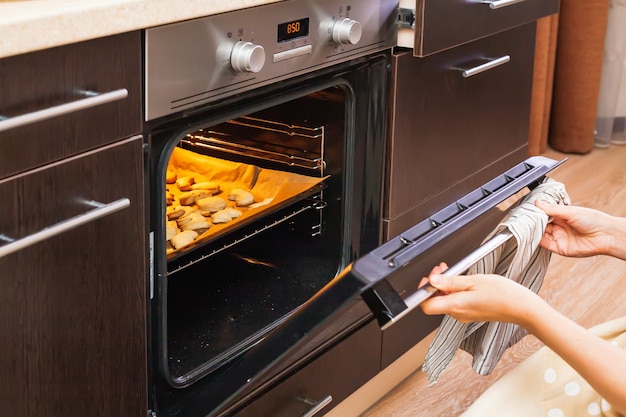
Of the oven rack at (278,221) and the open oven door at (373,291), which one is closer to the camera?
the open oven door at (373,291)

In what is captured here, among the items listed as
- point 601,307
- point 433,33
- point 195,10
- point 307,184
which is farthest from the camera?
point 601,307

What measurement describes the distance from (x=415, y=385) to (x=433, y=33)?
91cm

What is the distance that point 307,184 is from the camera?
1811mm

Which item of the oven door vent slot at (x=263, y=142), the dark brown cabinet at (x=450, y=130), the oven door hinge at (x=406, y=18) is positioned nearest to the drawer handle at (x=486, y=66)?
the dark brown cabinet at (x=450, y=130)

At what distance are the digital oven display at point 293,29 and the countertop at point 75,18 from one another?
193mm

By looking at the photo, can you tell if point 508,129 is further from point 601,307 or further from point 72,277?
point 72,277

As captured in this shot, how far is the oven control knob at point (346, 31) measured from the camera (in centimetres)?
155

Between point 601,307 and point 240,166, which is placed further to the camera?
point 601,307

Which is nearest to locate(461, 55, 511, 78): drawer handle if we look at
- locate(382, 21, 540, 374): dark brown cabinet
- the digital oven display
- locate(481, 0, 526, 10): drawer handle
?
locate(382, 21, 540, 374): dark brown cabinet

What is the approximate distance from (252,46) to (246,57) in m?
0.03

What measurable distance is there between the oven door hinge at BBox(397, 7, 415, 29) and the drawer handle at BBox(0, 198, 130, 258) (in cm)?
70

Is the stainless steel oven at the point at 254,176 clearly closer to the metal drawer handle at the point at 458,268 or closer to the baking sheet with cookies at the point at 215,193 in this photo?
the baking sheet with cookies at the point at 215,193

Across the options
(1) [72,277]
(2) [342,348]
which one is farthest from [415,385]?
(1) [72,277]

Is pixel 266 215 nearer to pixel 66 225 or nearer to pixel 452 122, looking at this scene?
pixel 452 122
